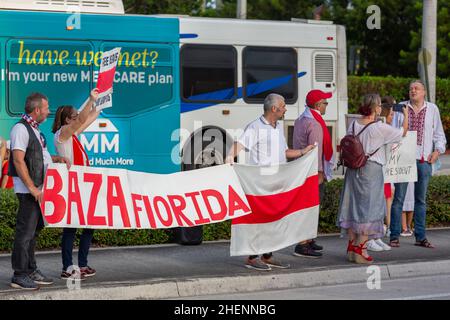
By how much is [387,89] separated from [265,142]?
839 inches

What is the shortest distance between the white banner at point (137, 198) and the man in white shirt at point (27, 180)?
8.3 inches

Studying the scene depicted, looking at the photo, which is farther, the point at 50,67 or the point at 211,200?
the point at 50,67

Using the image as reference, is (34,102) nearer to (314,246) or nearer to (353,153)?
(353,153)

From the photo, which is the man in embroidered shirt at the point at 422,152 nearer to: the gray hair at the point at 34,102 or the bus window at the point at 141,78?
the gray hair at the point at 34,102

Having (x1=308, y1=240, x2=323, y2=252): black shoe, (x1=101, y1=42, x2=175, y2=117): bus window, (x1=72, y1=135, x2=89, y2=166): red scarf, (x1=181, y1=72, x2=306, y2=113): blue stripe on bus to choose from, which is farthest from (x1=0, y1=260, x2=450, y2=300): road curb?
(x1=181, y1=72, x2=306, y2=113): blue stripe on bus

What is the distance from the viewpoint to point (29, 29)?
61.2ft

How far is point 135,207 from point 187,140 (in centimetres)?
920

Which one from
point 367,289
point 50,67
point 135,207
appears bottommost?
point 367,289

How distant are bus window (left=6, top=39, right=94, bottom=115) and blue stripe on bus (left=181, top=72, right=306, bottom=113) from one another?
7.05 ft

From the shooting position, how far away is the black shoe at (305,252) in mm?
12305

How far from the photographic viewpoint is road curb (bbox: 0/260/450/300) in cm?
988

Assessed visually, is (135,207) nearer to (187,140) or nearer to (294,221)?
(294,221)

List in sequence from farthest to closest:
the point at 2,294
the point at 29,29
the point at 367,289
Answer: the point at 29,29 → the point at 367,289 → the point at 2,294

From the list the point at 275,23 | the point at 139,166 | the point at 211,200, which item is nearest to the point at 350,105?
the point at 275,23
